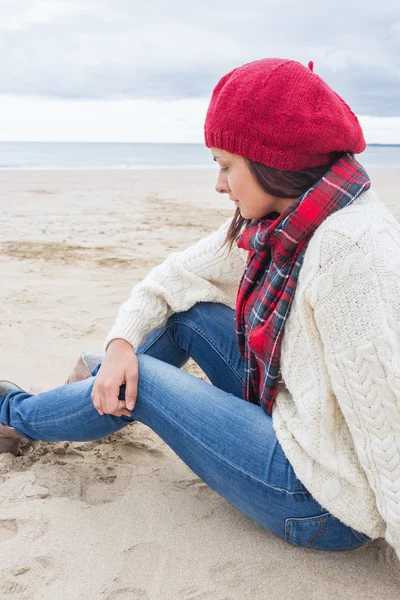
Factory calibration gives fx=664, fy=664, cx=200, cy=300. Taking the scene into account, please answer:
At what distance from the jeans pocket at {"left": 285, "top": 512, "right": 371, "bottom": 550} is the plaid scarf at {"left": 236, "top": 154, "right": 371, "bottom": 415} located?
11.8 inches

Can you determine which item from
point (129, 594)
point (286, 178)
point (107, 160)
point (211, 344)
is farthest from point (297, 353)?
point (107, 160)

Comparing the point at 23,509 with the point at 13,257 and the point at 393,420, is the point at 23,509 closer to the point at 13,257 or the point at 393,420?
the point at 393,420

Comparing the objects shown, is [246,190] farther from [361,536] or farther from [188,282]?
[361,536]

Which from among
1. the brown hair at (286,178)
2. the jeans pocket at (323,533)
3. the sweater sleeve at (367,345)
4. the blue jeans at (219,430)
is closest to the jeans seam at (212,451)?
the blue jeans at (219,430)

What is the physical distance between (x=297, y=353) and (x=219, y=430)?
1.05 ft

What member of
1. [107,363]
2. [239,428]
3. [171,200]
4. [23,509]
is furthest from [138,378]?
[171,200]

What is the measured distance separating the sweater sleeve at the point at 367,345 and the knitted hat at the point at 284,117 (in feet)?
0.87

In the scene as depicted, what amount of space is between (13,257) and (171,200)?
19.7 ft

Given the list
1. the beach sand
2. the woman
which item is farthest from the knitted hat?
the beach sand

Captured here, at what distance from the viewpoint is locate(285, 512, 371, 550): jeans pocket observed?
1689 millimetres

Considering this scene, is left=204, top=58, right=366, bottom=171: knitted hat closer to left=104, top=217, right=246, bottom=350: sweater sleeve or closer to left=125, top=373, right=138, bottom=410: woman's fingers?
left=104, top=217, right=246, bottom=350: sweater sleeve

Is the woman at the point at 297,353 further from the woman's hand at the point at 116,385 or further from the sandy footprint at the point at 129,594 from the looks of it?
the sandy footprint at the point at 129,594

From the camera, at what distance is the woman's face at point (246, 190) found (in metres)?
1.67

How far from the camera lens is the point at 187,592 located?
1.68m
